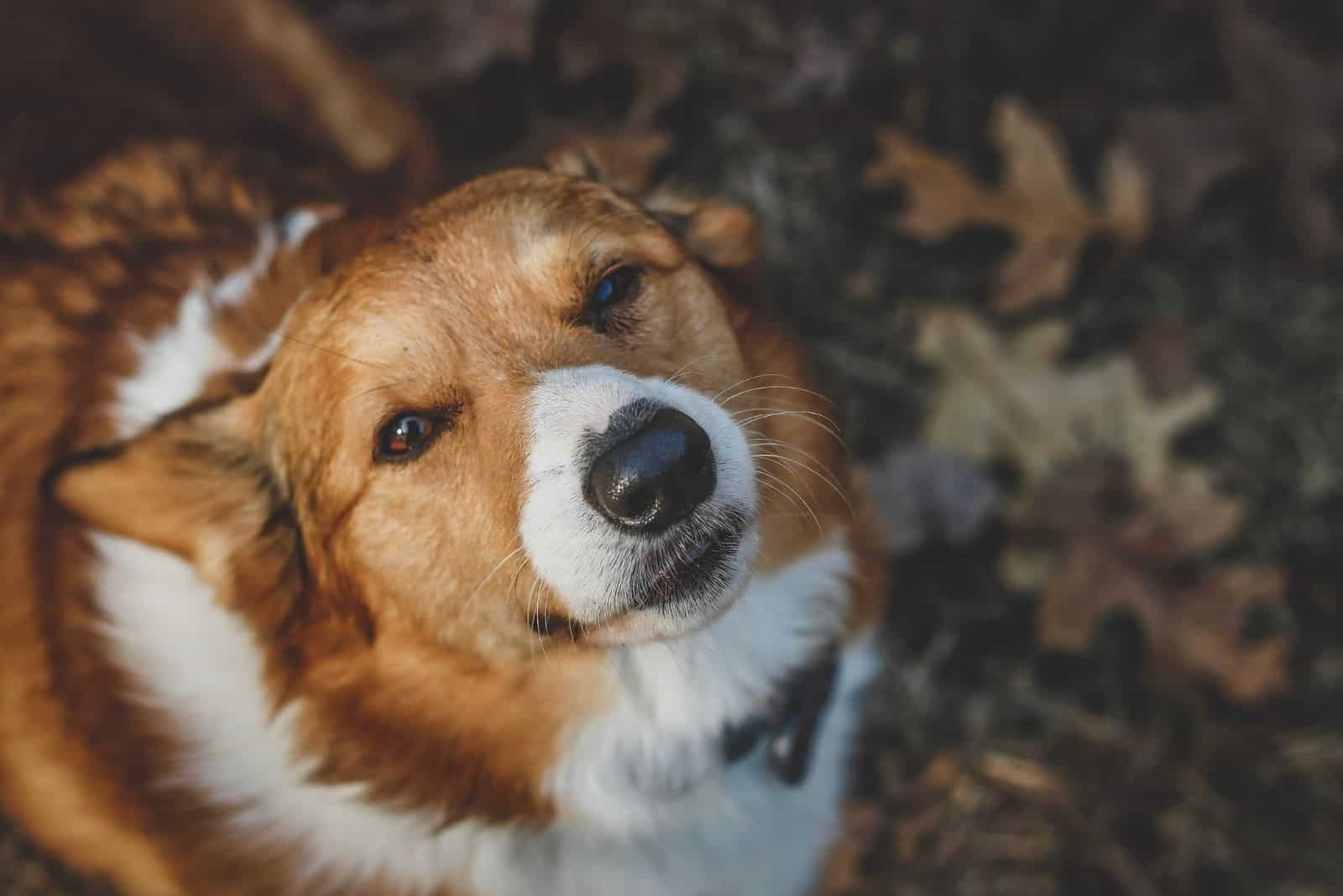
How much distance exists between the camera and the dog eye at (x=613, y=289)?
7.77 feet

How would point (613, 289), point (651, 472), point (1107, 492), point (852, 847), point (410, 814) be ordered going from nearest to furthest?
point (651, 472) < point (613, 289) < point (410, 814) < point (852, 847) < point (1107, 492)

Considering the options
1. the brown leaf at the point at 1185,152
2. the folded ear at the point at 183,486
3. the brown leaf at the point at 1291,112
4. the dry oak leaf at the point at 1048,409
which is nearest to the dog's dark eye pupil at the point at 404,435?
the folded ear at the point at 183,486

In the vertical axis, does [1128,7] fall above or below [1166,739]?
above

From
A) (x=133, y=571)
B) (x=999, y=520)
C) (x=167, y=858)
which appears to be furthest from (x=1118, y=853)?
(x=133, y=571)

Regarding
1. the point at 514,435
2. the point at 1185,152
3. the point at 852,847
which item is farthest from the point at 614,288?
the point at 1185,152

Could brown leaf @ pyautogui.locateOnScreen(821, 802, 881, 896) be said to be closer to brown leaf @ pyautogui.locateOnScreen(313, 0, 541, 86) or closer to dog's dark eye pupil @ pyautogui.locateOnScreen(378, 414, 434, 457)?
dog's dark eye pupil @ pyautogui.locateOnScreen(378, 414, 434, 457)

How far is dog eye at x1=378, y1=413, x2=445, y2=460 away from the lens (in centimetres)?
225

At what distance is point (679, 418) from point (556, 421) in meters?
0.23

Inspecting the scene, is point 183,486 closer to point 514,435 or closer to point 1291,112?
point 514,435

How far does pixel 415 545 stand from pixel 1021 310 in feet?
8.98

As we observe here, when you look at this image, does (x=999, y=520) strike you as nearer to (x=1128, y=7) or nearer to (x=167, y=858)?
(x=1128, y=7)

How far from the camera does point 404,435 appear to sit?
7.41 ft

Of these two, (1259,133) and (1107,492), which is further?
(1259,133)

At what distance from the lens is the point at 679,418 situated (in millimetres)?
2078
